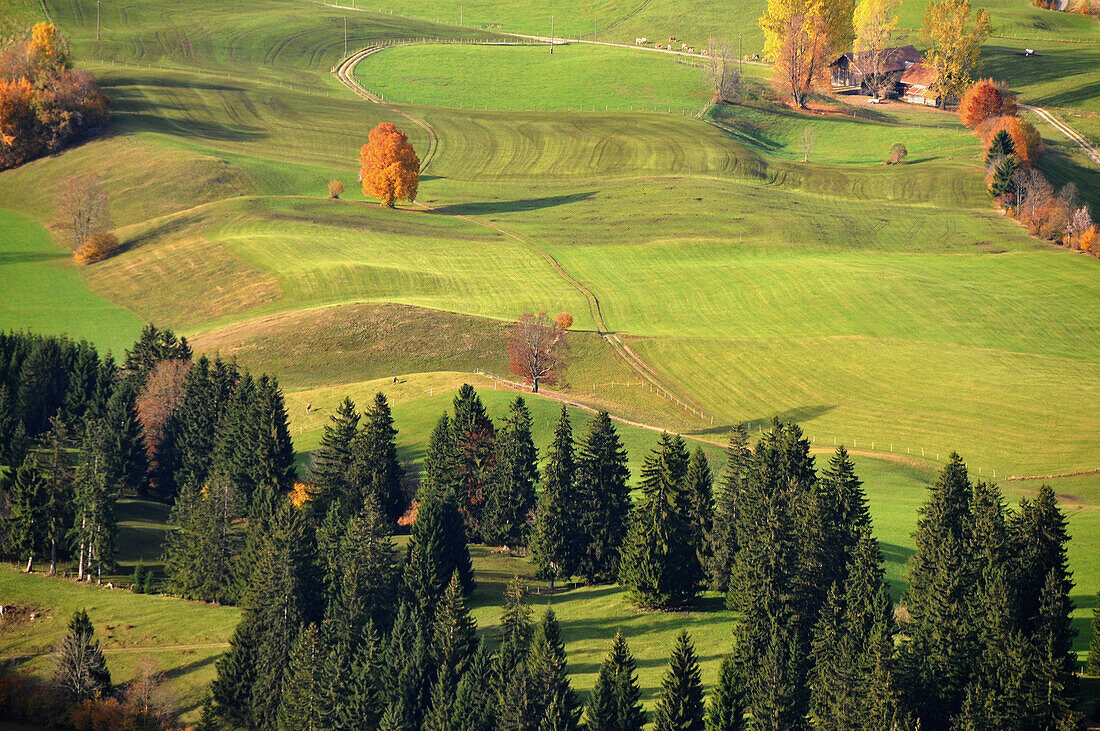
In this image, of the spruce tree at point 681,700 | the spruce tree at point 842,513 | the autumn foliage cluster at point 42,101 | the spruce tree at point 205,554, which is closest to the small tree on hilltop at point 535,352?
the spruce tree at point 205,554

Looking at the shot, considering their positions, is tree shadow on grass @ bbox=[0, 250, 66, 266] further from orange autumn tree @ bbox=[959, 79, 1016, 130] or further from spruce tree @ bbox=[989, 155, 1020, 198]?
orange autumn tree @ bbox=[959, 79, 1016, 130]

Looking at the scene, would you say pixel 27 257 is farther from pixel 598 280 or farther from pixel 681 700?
pixel 681 700

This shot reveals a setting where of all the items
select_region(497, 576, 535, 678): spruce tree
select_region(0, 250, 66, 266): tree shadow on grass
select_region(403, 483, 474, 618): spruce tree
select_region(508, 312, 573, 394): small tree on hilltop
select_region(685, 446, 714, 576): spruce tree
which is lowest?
select_region(497, 576, 535, 678): spruce tree

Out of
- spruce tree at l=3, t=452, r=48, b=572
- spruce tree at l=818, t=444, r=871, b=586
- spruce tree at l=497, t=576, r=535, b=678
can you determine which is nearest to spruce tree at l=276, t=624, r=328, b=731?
spruce tree at l=497, t=576, r=535, b=678

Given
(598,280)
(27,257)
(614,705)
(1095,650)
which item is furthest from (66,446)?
(1095,650)

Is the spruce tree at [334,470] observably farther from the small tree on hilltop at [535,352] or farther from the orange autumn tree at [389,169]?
the orange autumn tree at [389,169]

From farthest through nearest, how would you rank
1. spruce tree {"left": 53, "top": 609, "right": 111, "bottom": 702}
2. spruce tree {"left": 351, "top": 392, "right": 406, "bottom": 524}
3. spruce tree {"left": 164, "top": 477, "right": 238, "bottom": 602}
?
spruce tree {"left": 351, "top": 392, "right": 406, "bottom": 524}, spruce tree {"left": 164, "top": 477, "right": 238, "bottom": 602}, spruce tree {"left": 53, "top": 609, "right": 111, "bottom": 702}
